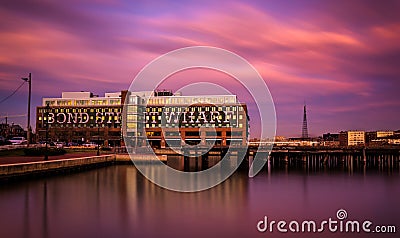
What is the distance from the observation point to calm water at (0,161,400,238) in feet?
81.0

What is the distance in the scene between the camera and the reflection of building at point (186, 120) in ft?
413

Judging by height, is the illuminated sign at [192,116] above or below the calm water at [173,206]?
above

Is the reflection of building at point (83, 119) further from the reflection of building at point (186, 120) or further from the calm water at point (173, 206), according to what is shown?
the calm water at point (173, 206)

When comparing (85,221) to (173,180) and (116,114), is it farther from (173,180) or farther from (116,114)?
(116,114)

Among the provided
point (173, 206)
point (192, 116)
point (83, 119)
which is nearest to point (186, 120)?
point (192, 116)

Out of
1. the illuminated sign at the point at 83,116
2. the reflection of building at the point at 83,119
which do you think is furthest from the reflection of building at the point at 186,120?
the illuminated sign at the point at 83,116

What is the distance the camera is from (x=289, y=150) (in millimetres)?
79312

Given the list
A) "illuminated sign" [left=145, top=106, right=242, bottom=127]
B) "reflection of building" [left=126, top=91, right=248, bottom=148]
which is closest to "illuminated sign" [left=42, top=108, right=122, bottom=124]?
"reflection of building" [left=126, top=91, right=248, bottom=148]

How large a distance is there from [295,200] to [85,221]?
19479mm

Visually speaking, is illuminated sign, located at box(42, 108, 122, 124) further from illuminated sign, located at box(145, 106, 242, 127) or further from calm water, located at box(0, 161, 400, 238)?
calm water, located at box(0, 161, 400, 238)

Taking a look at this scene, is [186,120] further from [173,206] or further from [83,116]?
[173,206]

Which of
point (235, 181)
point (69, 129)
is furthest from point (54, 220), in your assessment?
point (69, 129)

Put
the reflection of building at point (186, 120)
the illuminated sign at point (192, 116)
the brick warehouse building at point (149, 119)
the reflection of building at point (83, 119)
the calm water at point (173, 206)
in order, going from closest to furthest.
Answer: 1. the calm water at point (173, 206)
2. the reflection of building at point (186, 120)
3. the brick warehouse building at point (149, 119)
4. the illuminated sign at point (192, 116)
5. the reflection of building at point (83, 119)

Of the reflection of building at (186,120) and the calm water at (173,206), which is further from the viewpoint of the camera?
the reflection of building at (186,120)
